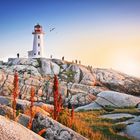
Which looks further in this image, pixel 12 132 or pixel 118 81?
pixel 118 81

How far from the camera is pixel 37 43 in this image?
9294cm

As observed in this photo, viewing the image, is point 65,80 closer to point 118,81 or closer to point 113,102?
point 118,81

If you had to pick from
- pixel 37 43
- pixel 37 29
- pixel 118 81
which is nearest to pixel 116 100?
pixel 118 81

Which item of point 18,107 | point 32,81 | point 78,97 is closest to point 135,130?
point 18,107

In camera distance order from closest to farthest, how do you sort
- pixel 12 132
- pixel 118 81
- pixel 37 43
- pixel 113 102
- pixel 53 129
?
1. pixel 12 132
2. pixel 53 129
3. pixel 113 102
4. pixel 118 81
5. pixel 37 43

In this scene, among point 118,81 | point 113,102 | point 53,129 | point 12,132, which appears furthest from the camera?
point 118,81

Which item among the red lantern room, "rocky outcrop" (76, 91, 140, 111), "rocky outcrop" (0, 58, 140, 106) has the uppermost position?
the red lantern room

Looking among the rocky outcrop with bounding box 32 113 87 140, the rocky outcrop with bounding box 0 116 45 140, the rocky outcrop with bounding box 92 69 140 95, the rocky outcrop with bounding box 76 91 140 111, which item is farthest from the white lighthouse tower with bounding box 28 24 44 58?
the rocky outcrop with bounding box 0 116 45 140

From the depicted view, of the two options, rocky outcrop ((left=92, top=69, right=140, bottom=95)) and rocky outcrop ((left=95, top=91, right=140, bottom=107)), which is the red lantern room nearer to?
rocky outcrop ((left=92, top=69, right=140, bottom=95))

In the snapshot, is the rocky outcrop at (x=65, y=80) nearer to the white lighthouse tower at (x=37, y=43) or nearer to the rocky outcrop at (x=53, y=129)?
the white lighthouse tower at (x=37, y=43)

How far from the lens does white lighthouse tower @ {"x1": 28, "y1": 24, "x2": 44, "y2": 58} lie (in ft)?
302

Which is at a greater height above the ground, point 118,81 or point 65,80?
point 118,81

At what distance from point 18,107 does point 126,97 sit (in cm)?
2577

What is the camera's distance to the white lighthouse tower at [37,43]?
91938 millimetres
